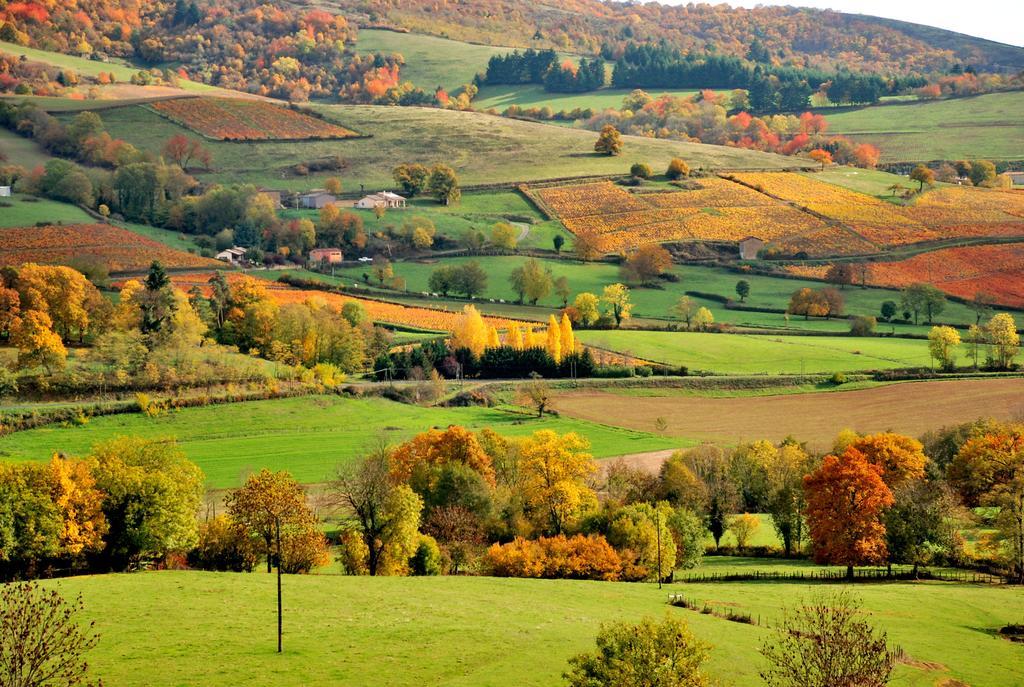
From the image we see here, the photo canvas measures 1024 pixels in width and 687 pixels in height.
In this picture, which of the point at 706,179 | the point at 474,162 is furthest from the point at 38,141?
the point at 706,179

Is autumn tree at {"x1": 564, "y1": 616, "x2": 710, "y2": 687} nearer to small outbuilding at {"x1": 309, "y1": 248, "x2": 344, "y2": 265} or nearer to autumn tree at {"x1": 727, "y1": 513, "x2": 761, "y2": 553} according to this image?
autumn tree at {"x1": 727, "y1": 513, "x2": 761, "y2": 553}

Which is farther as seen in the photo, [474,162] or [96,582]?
[474,162]

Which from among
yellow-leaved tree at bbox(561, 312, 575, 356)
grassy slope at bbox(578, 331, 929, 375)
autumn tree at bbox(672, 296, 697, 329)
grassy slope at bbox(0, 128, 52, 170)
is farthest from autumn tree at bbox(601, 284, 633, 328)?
grassy slope at bbox(0, 128, 52, 170)

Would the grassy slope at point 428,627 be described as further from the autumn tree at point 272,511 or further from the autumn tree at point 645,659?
the autumn tree at point 645,659

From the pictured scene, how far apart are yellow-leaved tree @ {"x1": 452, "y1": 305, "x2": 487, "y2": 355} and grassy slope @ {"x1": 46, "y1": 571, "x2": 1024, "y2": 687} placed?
56.8 m

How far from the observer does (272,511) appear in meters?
46.2

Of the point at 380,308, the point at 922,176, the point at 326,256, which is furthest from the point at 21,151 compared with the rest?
the point at 922,176

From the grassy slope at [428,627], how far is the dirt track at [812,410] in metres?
39.1

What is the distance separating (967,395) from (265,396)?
5199 cm

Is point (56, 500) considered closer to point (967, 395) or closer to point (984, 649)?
point (984, 649)

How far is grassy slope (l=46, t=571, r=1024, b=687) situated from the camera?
1545 inches

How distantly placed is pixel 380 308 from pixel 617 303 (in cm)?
2261

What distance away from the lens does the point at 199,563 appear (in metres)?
57.6

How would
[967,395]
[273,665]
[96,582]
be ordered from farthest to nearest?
[967,395] < [96,582] < [273,665]
